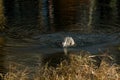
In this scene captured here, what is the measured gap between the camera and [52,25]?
69.1ft

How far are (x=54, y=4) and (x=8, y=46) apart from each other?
1198 centimetres

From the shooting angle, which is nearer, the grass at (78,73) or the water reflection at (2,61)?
the grass at (78,73)

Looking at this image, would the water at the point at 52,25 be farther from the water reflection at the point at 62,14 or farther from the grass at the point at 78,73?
the grass at the point at 78,73

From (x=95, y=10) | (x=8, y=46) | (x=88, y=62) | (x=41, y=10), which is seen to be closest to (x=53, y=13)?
(x=41, y=10)

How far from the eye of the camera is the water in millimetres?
16234

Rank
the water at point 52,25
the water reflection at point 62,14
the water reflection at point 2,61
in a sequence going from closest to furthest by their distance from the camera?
the water reflection at point 2,61 → the water at point 52,25 → the water reflection at point 62,14

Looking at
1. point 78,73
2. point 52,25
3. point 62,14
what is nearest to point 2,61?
point 78,73

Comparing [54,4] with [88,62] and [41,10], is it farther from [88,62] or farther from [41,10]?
[88,62]

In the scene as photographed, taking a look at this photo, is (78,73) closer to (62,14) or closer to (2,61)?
(2,61)

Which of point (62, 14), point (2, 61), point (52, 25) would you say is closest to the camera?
point (2, 61)

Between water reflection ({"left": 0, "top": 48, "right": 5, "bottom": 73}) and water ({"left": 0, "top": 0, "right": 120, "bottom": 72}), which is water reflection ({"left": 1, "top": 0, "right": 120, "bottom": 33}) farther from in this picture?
water reflection ({"left": 0, "top": 48, "right": 5, "bottom": 73})

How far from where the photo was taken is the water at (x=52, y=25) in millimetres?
16234

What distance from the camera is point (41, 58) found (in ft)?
49.0

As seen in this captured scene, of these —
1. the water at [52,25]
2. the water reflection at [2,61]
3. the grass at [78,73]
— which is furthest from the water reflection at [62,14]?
the grass at [78,73]
